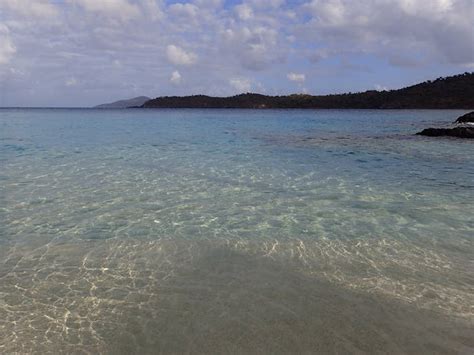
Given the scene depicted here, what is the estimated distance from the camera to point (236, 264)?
811 cm

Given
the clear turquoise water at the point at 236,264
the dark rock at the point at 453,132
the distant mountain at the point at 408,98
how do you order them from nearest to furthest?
the clear turquoise water at the point at 236,264, the dark rock at the point at 453,132, the distant mountain at the point at 408,98

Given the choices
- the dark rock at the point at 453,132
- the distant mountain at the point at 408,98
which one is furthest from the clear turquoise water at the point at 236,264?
the distant mountain at the point at 408,98

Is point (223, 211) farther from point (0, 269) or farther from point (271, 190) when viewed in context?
point (0, 269)

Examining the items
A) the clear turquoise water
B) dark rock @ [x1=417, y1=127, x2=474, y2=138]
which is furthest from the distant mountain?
the clear turquoise water

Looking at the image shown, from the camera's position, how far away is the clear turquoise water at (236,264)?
5.71 metres

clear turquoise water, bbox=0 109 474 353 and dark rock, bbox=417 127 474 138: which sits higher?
clear turquoise water, bbox=0 109 474 353

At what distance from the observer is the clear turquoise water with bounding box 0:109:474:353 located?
571 centimetres

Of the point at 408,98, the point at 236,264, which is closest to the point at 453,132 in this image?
the point at 236,264

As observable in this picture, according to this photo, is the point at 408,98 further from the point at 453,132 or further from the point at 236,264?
the point at 236,264

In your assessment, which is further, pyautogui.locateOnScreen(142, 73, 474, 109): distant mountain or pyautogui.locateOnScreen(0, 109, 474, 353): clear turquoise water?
pyautogui.locateOnScreen(142, 73, 474, 109): distant mountain

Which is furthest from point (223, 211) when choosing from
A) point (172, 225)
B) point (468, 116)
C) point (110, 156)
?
point (468, 116)

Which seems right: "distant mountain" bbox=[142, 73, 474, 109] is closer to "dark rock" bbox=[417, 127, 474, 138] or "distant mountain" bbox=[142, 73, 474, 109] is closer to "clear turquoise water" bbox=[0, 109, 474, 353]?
"dark rock" bbox=[417, 127, 474, 138]

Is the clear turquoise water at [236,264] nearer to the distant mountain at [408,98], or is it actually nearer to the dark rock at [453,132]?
the dark rock at [453,132]

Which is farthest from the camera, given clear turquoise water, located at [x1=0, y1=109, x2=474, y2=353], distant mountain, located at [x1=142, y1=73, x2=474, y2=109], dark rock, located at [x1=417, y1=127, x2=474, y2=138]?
distant mountain, located at [x1=142, y1=73, x2=474, y2=109]
